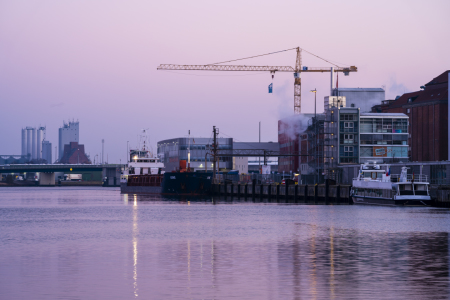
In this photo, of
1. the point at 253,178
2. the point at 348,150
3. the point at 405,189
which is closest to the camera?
the point at 405,189

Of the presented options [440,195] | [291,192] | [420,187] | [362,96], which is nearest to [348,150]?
[291,192]

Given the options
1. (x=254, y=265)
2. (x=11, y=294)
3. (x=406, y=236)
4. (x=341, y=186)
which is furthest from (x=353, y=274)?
(x=341, y=186)

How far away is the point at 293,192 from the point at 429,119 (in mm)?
69133

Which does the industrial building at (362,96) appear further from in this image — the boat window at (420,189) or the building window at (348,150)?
the boat window at (420,189)

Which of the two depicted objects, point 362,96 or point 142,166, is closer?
point 142,166

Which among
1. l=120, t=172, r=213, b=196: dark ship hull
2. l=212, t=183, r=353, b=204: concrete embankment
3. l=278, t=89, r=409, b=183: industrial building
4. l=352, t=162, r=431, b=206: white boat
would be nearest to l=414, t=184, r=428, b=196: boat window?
l=352, t=162, r=431, b=206: white boat

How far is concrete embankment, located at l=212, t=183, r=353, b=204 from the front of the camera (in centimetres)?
10069

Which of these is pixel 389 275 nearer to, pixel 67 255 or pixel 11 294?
pixel 11 294

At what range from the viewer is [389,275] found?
1040 inches

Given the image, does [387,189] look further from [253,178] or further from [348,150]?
[253,178]

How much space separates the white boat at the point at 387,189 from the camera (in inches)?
3130

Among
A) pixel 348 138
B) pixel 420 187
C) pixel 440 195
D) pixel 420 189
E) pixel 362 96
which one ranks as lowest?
pixel 440 195

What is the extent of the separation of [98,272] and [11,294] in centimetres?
557

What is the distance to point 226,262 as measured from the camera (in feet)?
101
